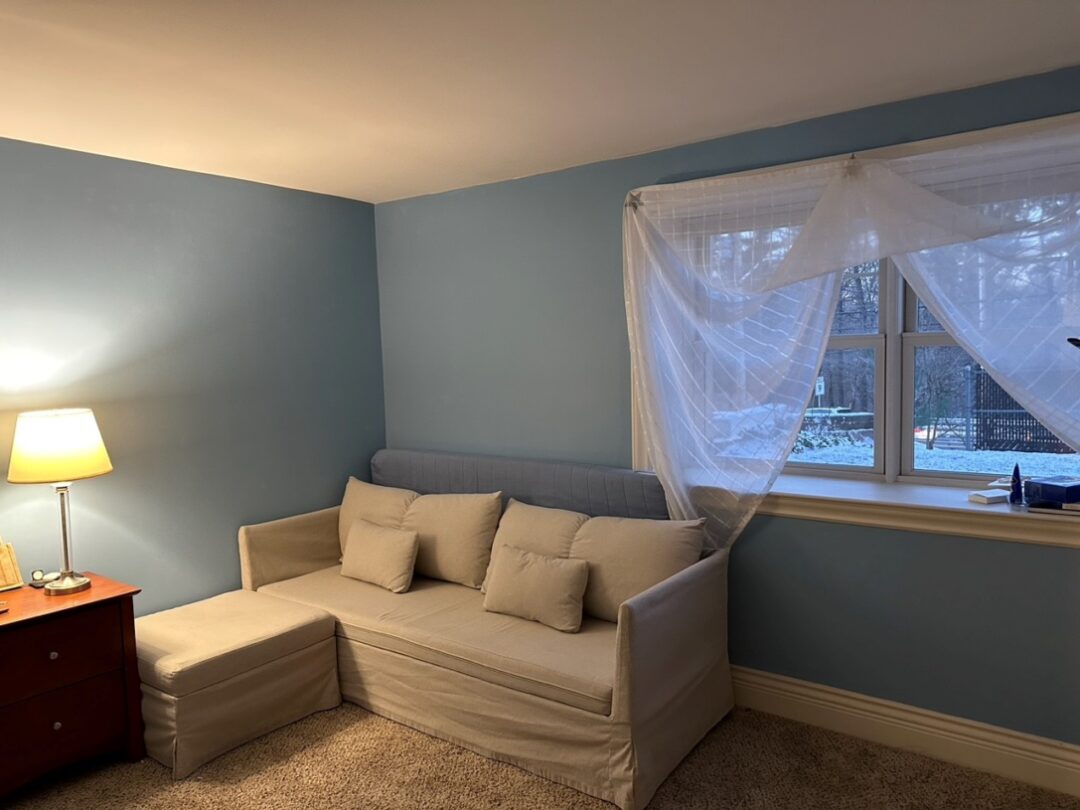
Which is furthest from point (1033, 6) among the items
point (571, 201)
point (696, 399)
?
point (571, 201)

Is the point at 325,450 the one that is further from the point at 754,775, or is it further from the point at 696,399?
the point at 754,775

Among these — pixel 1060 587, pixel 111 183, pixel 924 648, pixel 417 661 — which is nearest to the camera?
pixel 1060 587

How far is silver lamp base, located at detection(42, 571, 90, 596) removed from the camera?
273cm

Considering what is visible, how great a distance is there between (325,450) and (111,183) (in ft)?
5.11

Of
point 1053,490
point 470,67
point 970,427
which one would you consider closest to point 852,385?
point 970,427

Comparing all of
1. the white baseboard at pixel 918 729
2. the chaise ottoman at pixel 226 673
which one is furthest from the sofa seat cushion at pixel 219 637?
the white baseboard at pixel 918 729

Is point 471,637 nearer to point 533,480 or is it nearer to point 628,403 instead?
point 533,480

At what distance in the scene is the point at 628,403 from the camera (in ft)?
11.1

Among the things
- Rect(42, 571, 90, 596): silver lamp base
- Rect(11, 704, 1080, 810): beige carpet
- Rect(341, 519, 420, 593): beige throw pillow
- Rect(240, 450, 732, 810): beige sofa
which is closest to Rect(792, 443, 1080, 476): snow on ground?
Rect(240, 450, 732, 810): beige sofa

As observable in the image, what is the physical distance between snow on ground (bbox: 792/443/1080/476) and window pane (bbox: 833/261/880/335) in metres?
0.47

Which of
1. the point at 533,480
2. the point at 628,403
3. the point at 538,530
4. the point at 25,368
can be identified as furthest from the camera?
the point at 533,480

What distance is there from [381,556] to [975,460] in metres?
2.45

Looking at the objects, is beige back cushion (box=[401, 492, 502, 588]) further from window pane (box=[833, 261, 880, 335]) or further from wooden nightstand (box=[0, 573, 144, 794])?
window pane (box=[833, 261, 880, 335])

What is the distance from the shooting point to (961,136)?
2.53 m
